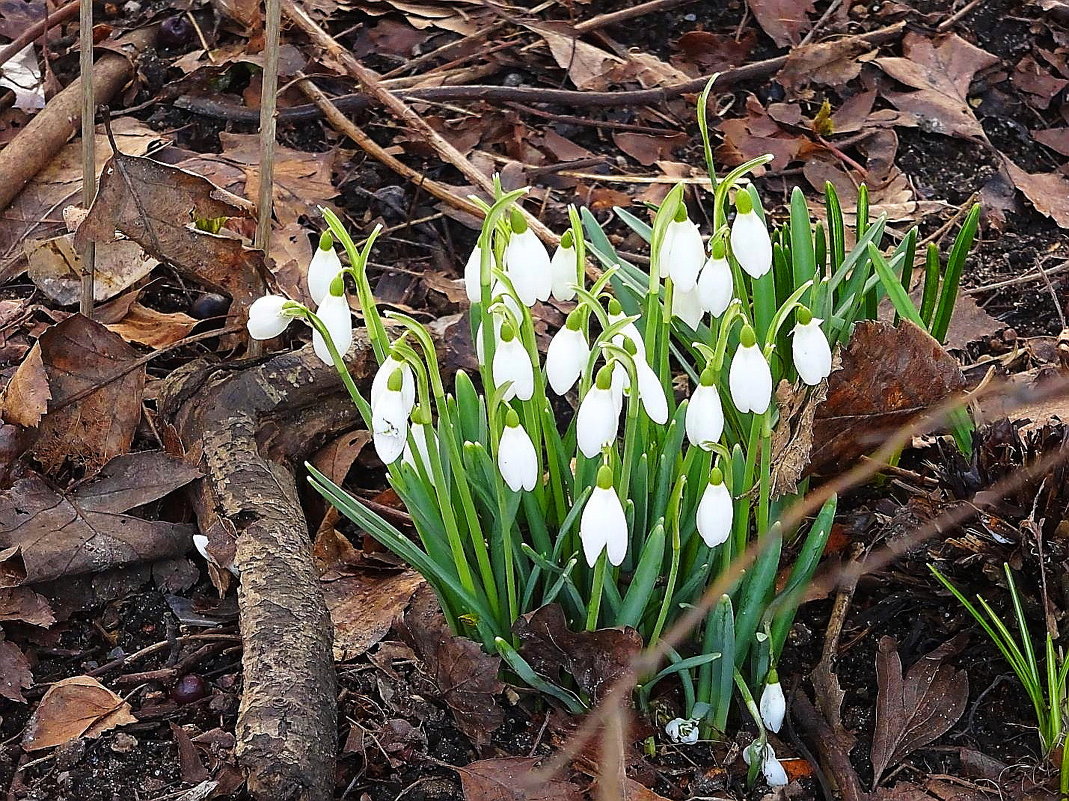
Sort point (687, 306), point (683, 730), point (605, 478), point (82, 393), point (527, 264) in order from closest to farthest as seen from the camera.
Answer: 1. point (605, 478)
2. point (527, 264)
3. point (687, 306)
4. point (683, 730)
5. point (82, 393)

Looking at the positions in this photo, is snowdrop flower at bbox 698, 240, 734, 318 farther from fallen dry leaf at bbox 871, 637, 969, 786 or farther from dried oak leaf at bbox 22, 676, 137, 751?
dried oak leaf at bbox 22, 676, 137, 751

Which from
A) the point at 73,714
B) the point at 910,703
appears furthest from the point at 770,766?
the point at 73,714

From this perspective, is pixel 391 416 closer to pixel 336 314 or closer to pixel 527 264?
pixel 336 314

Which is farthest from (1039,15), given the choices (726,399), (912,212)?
(726,399)

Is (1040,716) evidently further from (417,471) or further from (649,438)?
(417,471)

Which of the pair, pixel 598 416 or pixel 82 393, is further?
pixel 82 393

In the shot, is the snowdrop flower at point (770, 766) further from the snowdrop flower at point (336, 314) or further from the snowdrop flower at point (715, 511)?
the snowdrop flower at point (336, 314)

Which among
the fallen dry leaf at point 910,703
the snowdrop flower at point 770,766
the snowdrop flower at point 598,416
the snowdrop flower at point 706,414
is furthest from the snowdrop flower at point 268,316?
the fallen dry leaf at point 910,703

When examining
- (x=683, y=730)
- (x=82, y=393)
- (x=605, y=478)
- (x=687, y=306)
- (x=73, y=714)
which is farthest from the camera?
(x=82, y=393)
